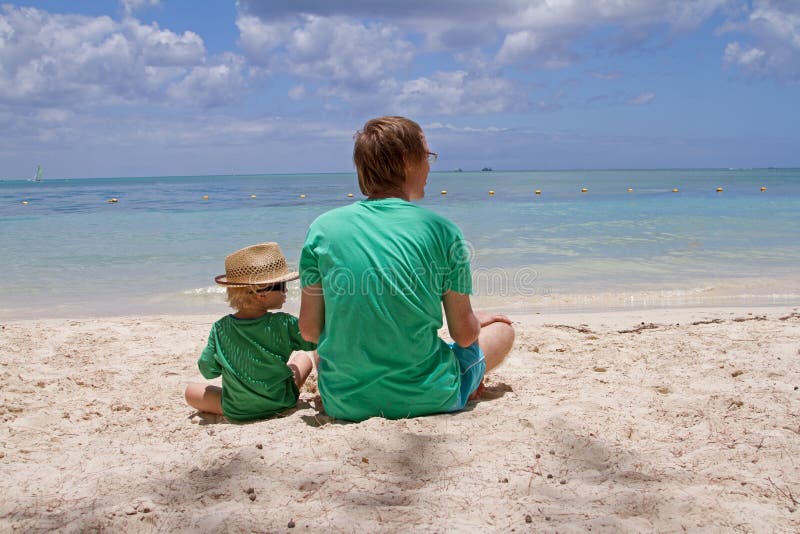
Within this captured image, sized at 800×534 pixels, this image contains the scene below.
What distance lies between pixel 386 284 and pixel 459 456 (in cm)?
72


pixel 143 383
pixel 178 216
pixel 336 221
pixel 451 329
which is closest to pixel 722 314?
pixel 451 329

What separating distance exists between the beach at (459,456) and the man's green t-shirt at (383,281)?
28 centimetres

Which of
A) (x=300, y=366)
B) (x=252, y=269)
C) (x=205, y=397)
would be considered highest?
(x=252, y=269)

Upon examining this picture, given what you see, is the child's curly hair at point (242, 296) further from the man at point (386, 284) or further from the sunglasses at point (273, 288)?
the man at point (386, 284)

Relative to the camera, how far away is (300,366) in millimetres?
3379

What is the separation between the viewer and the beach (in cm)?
193

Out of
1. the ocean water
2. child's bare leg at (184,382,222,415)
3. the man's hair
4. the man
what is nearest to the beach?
child's bare leg at (184,382,222,415)

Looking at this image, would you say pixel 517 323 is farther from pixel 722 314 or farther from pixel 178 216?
pixel 178 216

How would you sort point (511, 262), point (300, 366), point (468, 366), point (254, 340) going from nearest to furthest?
point (468, 366) → point (254, 340) → point (300, 366) → point (511, 262)

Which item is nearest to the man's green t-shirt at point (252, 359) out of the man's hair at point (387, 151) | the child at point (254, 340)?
the child at point (254, 340)

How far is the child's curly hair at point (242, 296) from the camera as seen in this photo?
3.04m

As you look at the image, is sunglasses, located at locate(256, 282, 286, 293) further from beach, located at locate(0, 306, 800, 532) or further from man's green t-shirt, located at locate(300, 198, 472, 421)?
beach, located at locate(0, 306, 800, 532)

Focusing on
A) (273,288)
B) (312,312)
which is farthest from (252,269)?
(312,312)

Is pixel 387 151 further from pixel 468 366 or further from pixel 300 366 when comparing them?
pixel 300 366
